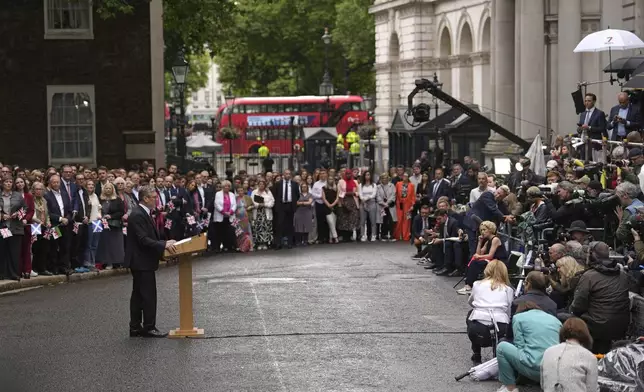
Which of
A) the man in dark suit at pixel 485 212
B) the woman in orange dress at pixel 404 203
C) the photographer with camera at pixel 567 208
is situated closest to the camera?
the photographer with camera at pixel 567 208

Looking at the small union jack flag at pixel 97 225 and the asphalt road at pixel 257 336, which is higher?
the small union jack flag at pixel 97 225

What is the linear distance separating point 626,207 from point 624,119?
6703 mm

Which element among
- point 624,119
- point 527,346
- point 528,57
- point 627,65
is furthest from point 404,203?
point 527,346

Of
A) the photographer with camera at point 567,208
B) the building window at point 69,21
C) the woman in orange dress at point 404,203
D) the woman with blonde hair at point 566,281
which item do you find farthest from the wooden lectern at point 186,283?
the building window at point 69,21

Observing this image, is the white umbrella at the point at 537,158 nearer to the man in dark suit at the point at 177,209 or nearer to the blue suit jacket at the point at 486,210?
the blue suit jacket at the point at 486,210

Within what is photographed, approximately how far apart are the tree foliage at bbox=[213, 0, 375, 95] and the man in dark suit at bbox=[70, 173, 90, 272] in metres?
65.7

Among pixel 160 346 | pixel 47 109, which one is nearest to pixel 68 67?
pixel 47 109

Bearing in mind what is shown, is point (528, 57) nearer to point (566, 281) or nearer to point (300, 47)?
point (566, 281)

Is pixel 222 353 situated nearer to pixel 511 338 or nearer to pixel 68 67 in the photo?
pixel 511 338

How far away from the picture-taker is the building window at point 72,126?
38250mm

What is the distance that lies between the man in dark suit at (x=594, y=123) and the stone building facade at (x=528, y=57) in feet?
21.5

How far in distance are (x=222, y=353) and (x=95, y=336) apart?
7.66 ft

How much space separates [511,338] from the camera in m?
16.0

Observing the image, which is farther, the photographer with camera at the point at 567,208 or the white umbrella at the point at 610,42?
the white umbrella at the point at 610,42
